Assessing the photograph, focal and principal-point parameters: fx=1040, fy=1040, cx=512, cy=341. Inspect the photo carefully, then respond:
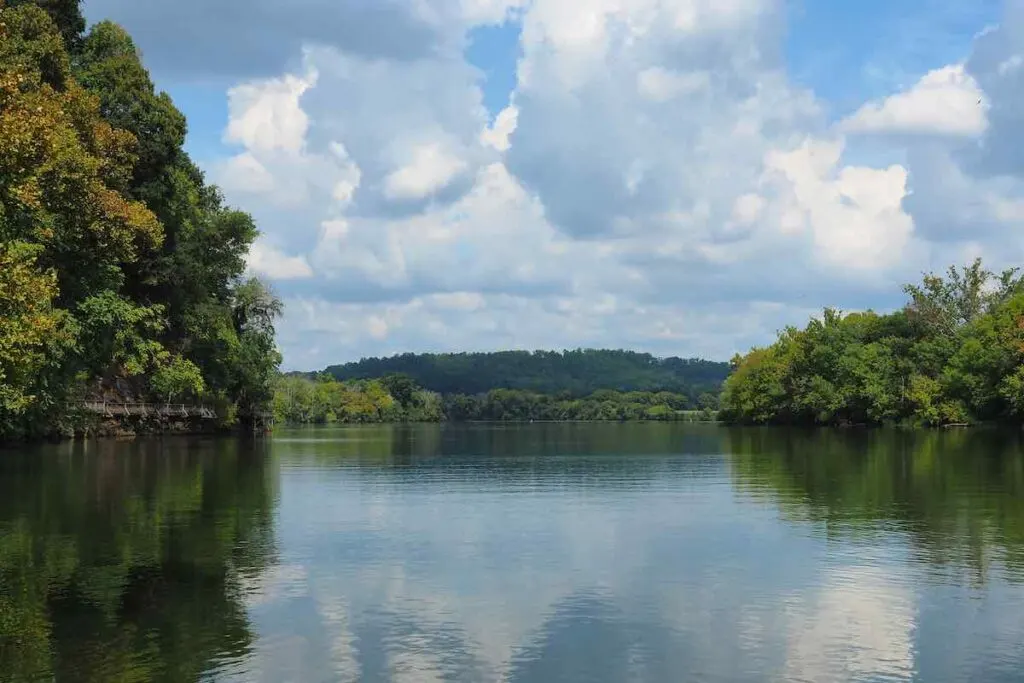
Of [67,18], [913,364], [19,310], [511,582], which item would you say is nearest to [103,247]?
[19,310]

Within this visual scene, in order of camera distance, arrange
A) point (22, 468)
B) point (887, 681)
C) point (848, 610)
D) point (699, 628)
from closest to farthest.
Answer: point (887, 681)
point (699, 628)
point (848, 610)
point (22, 468)

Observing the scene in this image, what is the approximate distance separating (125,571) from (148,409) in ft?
225

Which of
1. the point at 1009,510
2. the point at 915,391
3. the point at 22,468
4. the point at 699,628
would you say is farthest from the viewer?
the point at 915,391

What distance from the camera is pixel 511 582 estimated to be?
20.4 m

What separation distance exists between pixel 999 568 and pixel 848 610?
553 centimetres

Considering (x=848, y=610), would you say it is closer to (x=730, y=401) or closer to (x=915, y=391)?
(x=915, y=391)

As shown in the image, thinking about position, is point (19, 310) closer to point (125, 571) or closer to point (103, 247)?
point (125, 571)

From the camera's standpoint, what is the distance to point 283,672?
14086 mm

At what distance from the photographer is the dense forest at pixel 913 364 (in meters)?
107

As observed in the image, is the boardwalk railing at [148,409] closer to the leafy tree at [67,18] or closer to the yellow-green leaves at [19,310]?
the leafy tree at [67,18]

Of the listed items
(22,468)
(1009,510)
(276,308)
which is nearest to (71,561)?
(1009,510)

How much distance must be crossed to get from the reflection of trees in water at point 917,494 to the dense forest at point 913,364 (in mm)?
43504

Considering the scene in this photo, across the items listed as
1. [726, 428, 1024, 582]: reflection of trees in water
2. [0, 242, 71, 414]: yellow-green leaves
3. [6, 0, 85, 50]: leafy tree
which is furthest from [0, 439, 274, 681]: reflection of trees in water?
[6, 0, 85, 50]: leafy tree

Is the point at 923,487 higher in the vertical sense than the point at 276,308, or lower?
lower
